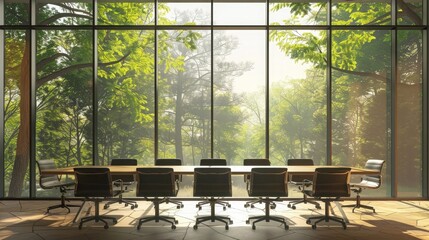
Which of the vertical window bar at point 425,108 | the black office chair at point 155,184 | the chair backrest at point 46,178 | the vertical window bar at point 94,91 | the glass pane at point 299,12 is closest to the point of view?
the black office chair at point 155,184

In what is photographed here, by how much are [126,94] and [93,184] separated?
3726 millimetres

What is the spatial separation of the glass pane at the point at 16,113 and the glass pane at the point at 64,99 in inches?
11.3

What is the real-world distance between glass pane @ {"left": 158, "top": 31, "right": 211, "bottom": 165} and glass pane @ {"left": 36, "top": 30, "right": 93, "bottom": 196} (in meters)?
1.65

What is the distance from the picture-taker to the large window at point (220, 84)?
7941mm

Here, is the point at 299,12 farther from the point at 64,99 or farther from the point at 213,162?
the point at 64,99

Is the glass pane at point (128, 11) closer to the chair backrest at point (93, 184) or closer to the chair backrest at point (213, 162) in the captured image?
the chair backrest at point (213, 162)

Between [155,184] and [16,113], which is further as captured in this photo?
[16,113]

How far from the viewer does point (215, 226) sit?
5.59 m

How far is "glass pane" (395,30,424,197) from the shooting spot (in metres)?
7.99

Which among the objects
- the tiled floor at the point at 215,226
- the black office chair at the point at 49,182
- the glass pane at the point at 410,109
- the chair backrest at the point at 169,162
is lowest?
the tiled floor at the point at 215,226

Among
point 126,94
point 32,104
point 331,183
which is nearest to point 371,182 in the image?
point 331,183

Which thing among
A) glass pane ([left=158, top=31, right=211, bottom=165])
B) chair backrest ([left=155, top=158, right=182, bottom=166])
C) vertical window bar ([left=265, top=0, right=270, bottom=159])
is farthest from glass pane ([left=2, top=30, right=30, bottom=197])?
vertical window bar ([left=265, top=0, right=270, bottom=159])

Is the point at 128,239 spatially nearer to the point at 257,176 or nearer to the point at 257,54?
the point at 257,176

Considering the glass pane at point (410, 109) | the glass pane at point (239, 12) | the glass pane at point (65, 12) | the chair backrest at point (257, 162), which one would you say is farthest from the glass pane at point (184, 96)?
the glass pane at point (410, 109)
